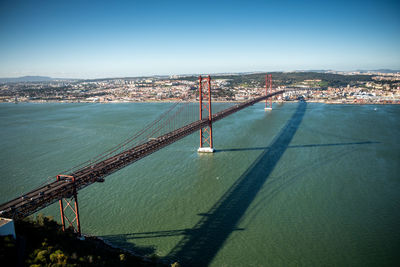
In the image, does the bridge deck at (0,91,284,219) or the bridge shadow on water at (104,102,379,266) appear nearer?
the bridge deck at (0,91,284,219)

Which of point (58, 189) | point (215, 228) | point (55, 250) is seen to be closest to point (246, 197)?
point (215, 228)

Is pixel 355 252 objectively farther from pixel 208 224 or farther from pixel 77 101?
pixel 77 101

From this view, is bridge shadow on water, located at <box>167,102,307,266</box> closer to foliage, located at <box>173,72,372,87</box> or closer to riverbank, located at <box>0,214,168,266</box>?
riverbank, located at <box>0,214,168,266</box>

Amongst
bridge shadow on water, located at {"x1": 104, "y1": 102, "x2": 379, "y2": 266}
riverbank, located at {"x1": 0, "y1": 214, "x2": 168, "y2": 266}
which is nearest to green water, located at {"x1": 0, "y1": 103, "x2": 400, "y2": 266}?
bridge shadow on water, located at {"x1": 104, "y1": 102, "x2": 379, "y2": 266}

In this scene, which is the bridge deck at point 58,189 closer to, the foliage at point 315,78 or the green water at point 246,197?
the green water at point 246,197

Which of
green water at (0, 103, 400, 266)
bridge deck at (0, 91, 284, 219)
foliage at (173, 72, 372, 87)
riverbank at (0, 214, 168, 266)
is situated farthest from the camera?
foliage at (173, 72, 372, 87)

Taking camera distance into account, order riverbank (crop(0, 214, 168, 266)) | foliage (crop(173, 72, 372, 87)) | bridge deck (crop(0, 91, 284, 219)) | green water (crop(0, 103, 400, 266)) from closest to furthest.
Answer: riverbank (crop(0, 214, 168, 266)), bridge deck (crop(0, 91, 284, 219)), green water (crop(0, 103, 400, 266)), foliage (crop(173, 72, 372, 87))

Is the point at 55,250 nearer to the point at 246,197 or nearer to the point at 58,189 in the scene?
the point at 58,189

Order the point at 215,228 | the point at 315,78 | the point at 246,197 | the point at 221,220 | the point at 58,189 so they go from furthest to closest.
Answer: the point at 315,78 → the point at 246,197 → the point at 221,220 → the point at 215,228 → the point at 58,189

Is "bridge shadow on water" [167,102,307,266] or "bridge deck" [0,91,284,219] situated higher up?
"bridge deck" [0,91,284,219]
